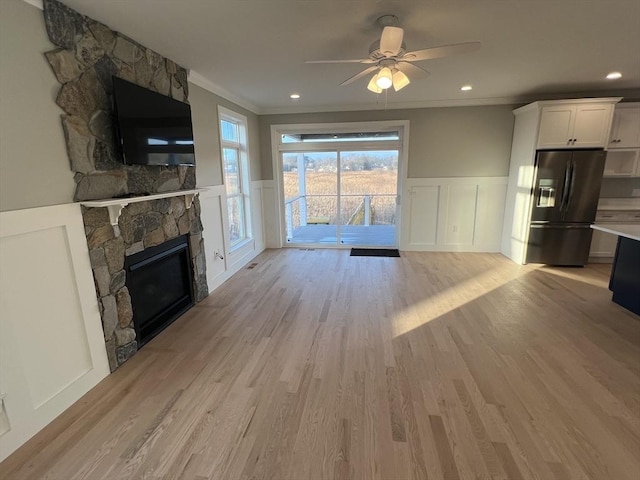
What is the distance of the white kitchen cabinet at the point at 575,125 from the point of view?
13.6ft

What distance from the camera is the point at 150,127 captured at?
255 cm

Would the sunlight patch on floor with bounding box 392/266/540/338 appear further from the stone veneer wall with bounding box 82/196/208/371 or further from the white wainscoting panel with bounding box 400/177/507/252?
the stone veneer wall with bounding box 82/196/208/371

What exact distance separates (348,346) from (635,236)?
8.61ft

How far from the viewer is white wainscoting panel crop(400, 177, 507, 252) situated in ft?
17.0

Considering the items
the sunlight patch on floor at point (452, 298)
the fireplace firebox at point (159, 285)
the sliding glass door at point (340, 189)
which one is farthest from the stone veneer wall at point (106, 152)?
the sliding glass door at point (340, 189)

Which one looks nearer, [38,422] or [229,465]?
[229,465]

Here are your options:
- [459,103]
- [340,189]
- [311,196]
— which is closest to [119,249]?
[311,196]

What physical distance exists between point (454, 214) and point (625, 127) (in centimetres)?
248

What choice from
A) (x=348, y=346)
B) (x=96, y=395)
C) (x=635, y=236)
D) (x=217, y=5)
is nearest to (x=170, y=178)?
(x=217, y=5)

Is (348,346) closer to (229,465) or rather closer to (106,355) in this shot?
(229,465)

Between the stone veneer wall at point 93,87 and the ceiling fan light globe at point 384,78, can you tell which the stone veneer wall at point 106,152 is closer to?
the stone veneer wall at point 93,87

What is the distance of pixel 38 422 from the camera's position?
5.91 ft

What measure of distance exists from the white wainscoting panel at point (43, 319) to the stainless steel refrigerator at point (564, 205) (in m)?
5.29

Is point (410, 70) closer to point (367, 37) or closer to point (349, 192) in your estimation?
point (367, 37)
